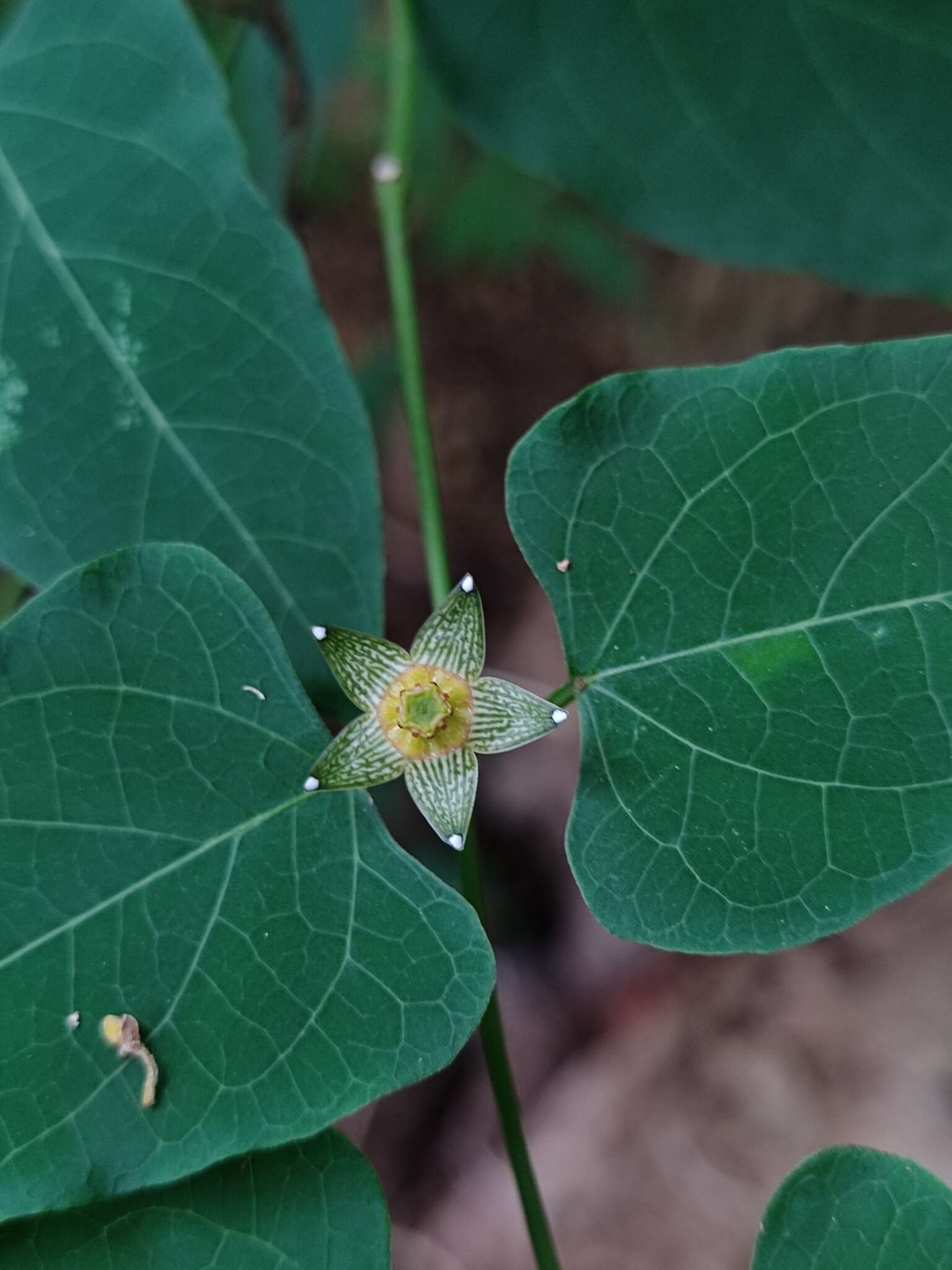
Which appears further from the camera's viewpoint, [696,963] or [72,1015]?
[696,963]

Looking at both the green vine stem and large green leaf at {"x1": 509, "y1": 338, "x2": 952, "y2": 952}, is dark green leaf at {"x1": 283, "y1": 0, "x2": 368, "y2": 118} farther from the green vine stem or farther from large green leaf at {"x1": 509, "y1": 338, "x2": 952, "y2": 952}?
large green leaf at {"x1": 509, "y1": 338, "x2": 952, "y2": 952}

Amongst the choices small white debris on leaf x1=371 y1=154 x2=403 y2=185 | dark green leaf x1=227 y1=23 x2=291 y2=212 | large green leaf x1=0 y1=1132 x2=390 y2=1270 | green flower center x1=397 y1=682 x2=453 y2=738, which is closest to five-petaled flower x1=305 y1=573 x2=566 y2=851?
green flower center x1=397 y1=682 x2=453 y2=738

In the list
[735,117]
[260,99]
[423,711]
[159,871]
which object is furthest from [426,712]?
[260,99]

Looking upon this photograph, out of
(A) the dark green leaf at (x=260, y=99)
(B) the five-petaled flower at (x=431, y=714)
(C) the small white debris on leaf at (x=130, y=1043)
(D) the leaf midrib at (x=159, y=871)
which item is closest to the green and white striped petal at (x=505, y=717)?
(B) the five-petaled flower at (x=431, y=714)

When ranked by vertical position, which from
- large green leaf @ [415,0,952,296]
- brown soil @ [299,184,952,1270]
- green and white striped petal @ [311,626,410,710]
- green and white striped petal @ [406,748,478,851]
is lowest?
brown soil @ [299,184,952,1270]

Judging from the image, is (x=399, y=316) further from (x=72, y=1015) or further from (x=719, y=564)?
(x=72, y=1015)

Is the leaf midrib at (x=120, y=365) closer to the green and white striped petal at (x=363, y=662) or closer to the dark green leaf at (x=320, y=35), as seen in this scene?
the green and white striped petal at (x=363, y=662)

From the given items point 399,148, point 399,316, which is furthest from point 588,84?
point 399,316

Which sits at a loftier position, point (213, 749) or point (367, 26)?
point (367, 26)
